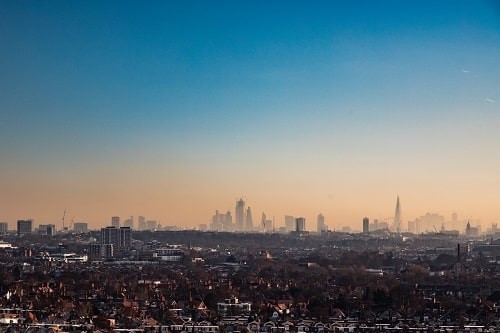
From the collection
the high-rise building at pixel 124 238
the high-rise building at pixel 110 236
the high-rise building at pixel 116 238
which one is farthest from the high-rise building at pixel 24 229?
the high-rise building at pixel 124 238

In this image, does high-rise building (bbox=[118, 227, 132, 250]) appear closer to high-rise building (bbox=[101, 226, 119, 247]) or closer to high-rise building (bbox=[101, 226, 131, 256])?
high-rise building (bbox=[101, 226, 131, 256])

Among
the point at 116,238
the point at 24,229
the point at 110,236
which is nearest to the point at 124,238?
the point at 116,238

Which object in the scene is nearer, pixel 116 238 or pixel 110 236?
pixel 110 236

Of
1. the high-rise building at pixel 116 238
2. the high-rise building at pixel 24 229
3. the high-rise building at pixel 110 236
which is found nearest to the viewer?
the high-rise building at pixel 24 229

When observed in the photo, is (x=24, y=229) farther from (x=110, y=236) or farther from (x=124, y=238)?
(x=124, y=238)

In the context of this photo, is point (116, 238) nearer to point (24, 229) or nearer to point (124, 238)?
point (124, 238)

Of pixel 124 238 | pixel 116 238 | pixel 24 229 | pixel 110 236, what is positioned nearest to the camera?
pixel 24 229

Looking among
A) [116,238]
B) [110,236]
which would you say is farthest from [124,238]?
[110,236]

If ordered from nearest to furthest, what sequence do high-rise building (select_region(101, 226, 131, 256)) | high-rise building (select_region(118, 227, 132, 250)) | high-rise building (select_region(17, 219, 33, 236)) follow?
high-rise building (select_region(17, 219, 33, 236))
high-rise building (select_region(101, 226, 131, 256))
high-rise building (select_region(118, 227, 132, 250))

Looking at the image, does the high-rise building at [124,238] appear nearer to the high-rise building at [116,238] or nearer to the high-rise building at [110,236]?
the high-rise building at [116,238]

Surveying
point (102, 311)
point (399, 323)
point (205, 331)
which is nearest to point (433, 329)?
point (399, 323)

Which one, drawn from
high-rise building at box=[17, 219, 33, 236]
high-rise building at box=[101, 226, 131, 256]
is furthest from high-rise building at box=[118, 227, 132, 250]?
high-rise building at box=[17, 219, 33, 236]

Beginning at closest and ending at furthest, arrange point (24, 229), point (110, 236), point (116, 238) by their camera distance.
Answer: point (24, 229) → point (110, 236) → point (116, 238)

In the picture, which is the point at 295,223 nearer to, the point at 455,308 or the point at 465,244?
the point at 465,244
